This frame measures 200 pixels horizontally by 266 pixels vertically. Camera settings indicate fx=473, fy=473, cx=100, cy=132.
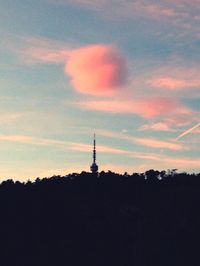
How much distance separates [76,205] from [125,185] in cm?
1871

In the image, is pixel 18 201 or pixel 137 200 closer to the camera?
pixel 18 201

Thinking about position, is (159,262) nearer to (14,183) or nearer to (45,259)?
(45,259)

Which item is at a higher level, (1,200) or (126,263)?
(1,200)

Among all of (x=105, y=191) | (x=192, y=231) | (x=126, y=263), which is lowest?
(x=126, y=263)

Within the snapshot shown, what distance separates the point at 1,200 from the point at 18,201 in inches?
202

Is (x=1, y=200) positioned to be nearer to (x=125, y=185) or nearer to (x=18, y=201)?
(x=18, y=201)

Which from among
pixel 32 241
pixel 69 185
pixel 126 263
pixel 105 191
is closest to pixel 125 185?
pixel 105 191

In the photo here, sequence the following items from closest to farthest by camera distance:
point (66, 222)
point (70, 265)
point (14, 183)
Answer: point (70, 265) → point (66, 222) → point (14, 183)

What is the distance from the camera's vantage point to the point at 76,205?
403 feet

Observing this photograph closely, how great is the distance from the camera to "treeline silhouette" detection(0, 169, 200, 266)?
113500mm

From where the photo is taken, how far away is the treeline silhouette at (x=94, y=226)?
114m

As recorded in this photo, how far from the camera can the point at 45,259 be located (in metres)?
111

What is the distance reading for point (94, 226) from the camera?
390ft

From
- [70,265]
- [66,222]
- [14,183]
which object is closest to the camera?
[70,265]
